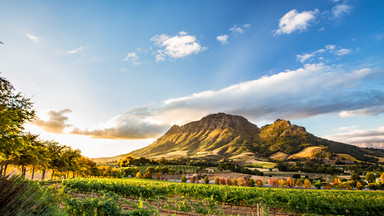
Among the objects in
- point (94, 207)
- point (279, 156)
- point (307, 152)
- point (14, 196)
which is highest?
point (14, 196)

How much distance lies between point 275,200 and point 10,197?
2294cm

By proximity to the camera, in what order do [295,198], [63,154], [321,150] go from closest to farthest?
[295,198], [63,154], [321,150]

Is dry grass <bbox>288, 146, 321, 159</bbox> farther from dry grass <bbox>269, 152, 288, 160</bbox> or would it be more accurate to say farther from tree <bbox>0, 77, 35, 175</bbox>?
tree <bbox>0, 77, 35, 175</bbox>

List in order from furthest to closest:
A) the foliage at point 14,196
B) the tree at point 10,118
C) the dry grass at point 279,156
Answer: the dry grass at point 279,156
the tree at point 10,118
the foliage at point 14,196

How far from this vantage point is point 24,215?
250 centimetres

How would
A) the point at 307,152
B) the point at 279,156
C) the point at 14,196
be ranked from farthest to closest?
the point at 279,156 → the point at 307,152 → the point at 14,196

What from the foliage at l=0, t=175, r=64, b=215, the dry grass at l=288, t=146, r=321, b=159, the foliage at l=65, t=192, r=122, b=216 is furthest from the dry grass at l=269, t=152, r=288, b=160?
the foliage at l=0, t=175, r=64, b=215

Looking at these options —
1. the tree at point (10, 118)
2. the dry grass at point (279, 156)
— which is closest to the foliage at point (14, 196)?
the tree at point (10, 118)

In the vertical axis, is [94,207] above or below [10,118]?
below

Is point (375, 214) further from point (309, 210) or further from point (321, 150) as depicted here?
point (321, 150)

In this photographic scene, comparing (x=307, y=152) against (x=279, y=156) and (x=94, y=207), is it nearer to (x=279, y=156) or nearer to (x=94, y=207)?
(x=279, y=156)

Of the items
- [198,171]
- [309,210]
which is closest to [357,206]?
[309,210]

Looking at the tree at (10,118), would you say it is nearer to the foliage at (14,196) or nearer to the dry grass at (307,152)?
the foliage at (14,196)

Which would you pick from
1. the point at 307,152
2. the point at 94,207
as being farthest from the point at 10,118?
the point at 307,152
